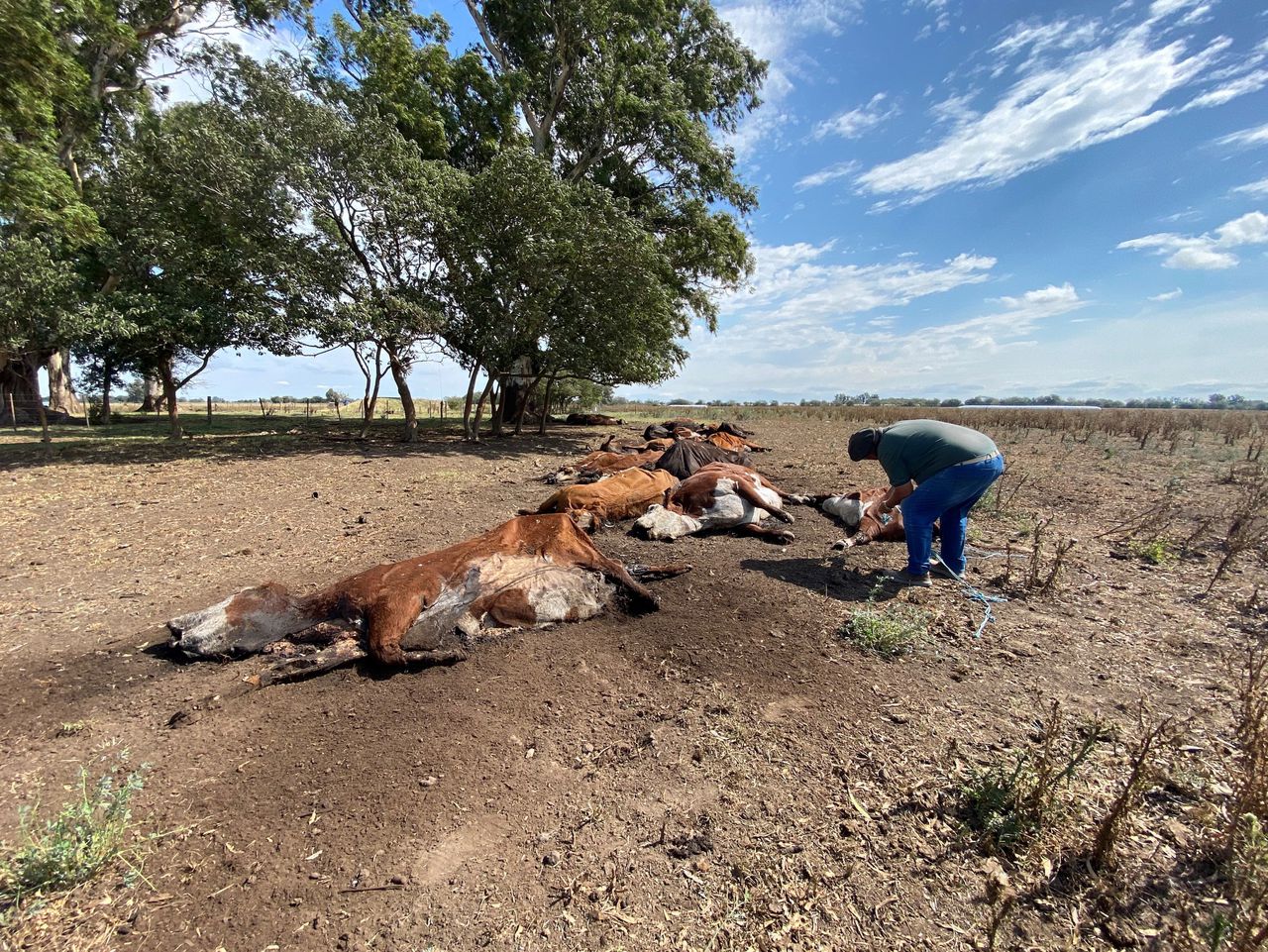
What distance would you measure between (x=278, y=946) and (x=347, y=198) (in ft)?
46.0

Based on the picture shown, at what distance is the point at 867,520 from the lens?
545 centimetres

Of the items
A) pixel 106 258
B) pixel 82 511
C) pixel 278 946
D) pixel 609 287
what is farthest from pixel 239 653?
pixel 106 258

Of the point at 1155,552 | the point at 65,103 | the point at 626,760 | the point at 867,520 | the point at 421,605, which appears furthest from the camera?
the point at 65,103

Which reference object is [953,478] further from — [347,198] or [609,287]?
[347,198]

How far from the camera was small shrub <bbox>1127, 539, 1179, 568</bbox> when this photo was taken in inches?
199

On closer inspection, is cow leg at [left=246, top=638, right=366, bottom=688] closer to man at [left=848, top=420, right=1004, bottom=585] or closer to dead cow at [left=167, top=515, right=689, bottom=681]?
dead cow at [left=167, top=515, right=689, bottom=681]

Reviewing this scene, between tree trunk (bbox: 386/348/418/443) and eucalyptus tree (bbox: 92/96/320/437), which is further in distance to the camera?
tree trunk (bbox: 386/348/418/443)

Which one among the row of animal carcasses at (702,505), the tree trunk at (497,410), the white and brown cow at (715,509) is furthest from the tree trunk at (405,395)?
the white and brown cow at (715,509)

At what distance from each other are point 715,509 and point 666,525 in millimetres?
614

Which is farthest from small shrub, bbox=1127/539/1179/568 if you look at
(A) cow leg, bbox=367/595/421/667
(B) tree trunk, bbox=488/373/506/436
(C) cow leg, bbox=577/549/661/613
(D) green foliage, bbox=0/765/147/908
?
(B) tree trunk, bbox=488/373/506/436

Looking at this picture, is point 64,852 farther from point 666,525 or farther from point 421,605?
point 666,525

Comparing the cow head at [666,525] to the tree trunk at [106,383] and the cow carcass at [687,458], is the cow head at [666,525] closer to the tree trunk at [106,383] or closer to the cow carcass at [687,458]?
the cow carcass at [687,458]

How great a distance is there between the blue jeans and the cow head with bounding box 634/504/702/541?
206 cm

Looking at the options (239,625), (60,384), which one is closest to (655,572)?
(239,625)
